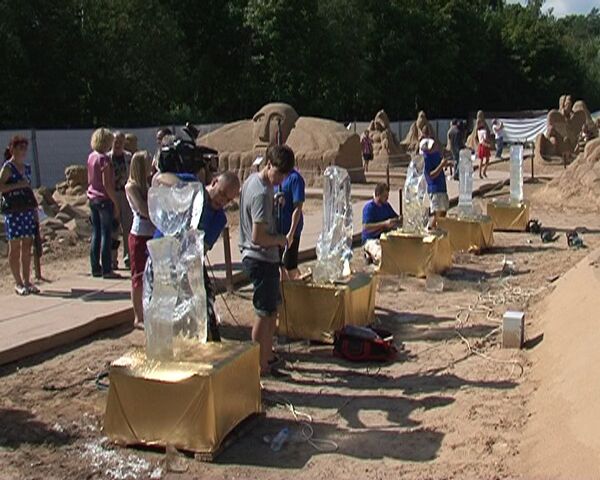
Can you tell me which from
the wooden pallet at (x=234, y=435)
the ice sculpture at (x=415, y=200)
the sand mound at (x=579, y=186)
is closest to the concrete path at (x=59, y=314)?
the wooden pallet at (x=234, y=435)

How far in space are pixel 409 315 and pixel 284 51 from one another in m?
30.4

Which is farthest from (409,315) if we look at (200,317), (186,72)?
(186,72)

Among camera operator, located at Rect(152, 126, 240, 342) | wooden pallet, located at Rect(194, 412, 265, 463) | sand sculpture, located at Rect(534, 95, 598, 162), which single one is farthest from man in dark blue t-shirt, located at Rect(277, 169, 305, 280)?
sand sculpture, located at Rect(534, 95, 598, 162)

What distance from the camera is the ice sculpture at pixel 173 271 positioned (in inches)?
195

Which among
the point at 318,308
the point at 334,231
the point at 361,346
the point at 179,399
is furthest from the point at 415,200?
the point at 179,399

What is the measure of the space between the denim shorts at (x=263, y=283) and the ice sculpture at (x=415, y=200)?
13.2 ft

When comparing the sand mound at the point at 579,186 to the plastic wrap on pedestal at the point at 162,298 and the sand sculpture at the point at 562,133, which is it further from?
the plastic wrap on pedestal at the point at 162,298

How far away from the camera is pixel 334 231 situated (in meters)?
7.50

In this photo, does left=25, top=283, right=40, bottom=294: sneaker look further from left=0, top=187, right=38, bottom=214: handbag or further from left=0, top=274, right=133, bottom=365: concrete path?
left=0, top=187, right=38, bottom=214: handbag

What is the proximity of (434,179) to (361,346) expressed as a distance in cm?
489

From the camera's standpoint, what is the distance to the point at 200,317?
16.9 ft

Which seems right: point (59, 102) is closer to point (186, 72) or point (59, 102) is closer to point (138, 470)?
point (186, 72)

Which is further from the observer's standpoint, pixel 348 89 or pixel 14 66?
pixel 348 89

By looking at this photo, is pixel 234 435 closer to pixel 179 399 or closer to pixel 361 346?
pixel 179 399
